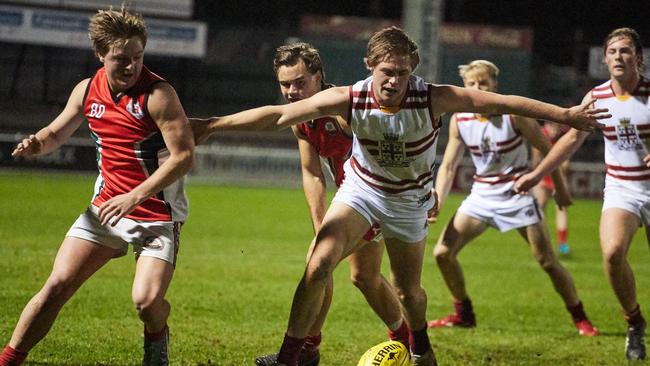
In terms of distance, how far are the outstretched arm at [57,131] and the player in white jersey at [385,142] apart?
2.58 feet

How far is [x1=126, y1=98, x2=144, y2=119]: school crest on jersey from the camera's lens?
532 centimetres

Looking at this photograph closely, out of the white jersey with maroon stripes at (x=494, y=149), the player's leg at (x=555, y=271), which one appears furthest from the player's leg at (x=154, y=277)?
the player's leg at (x=555, y=271)

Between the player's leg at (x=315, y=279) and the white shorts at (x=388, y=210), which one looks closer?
the player's leg at (x=315, y=279)

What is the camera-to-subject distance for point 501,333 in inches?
331

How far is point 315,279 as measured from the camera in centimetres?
558

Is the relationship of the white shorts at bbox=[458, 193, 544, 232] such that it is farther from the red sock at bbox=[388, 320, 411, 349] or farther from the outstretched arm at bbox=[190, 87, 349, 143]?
the outstretched arm at bbox=[190, 87, 349, 143]

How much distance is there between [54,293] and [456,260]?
4.22 meters

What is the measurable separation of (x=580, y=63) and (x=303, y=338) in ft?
86.2

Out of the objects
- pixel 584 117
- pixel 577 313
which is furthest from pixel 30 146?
pixel 577 313

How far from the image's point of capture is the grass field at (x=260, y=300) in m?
7.13

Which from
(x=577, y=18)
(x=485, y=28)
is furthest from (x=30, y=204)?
(x=577, y=18)

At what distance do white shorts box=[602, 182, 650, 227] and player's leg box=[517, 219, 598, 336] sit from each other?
1336mm

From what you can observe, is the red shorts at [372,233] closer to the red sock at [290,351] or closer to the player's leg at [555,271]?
the red sock at [290,351]

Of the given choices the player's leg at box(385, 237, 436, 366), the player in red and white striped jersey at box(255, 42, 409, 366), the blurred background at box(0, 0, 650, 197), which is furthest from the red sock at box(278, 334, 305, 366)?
the blurred background at box(0, 0, 650, 197)
